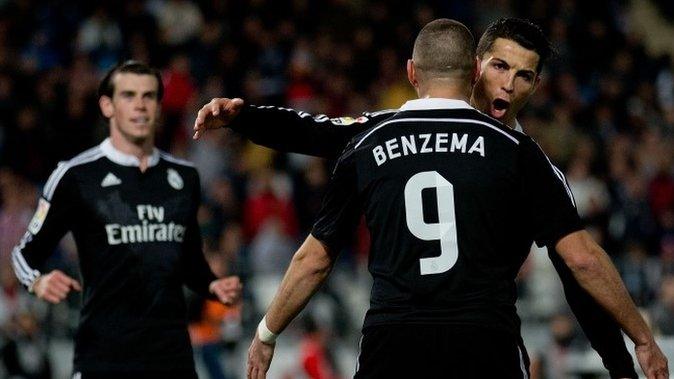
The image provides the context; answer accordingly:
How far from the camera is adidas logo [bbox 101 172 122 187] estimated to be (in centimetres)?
703

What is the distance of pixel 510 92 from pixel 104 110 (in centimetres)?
Result: 244

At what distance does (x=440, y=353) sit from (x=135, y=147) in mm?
2830

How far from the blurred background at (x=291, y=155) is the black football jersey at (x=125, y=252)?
4323 millimetres

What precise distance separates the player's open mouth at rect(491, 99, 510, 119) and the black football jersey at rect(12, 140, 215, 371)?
6.39ft

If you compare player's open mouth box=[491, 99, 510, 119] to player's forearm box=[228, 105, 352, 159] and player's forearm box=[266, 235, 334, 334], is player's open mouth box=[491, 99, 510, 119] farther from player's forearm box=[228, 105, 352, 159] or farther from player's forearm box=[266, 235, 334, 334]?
player's forearm box=[266, 235, 334, 334]

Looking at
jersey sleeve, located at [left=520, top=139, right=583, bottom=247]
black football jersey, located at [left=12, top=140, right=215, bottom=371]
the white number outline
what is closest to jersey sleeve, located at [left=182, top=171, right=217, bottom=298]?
black football jersey, located at [left=12, top=140, right=215, bottom=371]

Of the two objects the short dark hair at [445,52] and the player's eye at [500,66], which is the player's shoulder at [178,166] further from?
the short dark hair at [445,52]

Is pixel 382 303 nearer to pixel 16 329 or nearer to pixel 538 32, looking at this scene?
pixel 538 32

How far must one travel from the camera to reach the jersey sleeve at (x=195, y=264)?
712 cm

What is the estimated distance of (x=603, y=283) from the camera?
5172mm

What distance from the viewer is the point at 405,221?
4.95 meters

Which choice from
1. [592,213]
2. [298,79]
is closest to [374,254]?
[592,213]

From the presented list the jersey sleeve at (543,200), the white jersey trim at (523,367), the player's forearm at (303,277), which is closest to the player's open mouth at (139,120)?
the player's forearm at (303,277)

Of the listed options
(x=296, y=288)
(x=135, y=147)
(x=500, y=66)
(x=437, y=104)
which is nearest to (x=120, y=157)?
(x=135, y=147)
